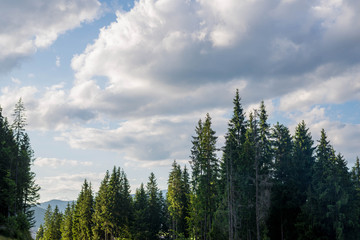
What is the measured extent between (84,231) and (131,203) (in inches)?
551

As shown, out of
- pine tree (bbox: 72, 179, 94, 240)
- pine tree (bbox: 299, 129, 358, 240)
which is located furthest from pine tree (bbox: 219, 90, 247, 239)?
pine tree (bbox: 72, 179, 94, 240)

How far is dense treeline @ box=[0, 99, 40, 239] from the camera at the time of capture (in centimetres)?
A: 4130

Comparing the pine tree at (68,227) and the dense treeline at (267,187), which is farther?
the pine tree at (68,227)

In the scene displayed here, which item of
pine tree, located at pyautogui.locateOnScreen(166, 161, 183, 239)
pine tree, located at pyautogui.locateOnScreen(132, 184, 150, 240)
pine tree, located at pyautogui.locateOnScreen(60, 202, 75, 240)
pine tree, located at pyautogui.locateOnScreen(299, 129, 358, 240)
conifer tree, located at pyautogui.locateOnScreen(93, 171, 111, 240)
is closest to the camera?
pine tree, located at pyautogui.locateOnScreen(299, 129, 358, 240)

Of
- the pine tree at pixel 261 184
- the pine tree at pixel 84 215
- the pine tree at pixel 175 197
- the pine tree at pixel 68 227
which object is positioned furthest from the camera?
the pine tree at pixel 68 227

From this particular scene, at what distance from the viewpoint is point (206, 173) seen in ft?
149

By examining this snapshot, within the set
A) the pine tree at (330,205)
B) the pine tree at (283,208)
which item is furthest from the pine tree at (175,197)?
the pine tree at (330,205)

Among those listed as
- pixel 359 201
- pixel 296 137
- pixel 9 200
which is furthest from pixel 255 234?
pixel 9 200

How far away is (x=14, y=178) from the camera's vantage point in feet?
157

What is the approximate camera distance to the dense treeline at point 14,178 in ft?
135

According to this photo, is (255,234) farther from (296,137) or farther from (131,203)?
(131,203)

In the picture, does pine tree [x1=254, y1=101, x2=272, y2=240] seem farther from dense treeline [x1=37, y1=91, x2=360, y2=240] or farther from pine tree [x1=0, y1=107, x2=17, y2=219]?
pine tree [x1=0, y1=107, x2=17, y2=219]

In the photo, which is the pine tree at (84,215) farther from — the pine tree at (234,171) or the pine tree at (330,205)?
the pine tree at (330,205)

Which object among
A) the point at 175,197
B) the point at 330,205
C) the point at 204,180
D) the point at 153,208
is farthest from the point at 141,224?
the point at 330,205
